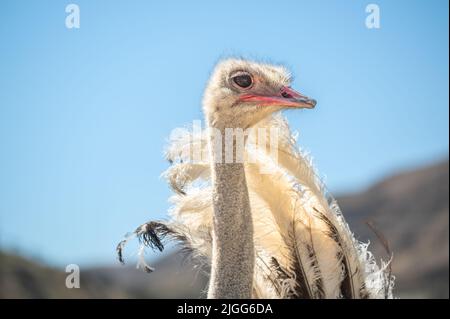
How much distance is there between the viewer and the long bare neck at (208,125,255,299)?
3723 millimetres

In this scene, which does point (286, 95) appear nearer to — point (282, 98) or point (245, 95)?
point (282, 98)

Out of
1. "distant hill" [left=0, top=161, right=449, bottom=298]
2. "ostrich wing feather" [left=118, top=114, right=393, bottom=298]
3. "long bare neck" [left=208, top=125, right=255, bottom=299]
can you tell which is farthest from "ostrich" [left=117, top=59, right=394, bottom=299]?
"distant hill" [left=0, top=161, right=449, bottom=298]

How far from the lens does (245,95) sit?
4.04 m

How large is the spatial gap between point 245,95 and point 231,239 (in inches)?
28.1

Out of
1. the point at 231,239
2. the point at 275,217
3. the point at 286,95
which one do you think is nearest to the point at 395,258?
the point at 275,217

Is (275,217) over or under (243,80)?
under

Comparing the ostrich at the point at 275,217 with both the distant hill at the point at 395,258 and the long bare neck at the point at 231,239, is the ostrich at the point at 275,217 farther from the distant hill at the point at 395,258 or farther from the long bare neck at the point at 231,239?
the distant hill at the point at 395,258

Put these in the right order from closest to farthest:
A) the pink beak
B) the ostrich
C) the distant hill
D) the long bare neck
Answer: the long bare neck
the pink beak
the ostrich
the distant hill

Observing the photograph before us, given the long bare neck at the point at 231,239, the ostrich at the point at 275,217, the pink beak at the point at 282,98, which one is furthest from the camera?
the ostrich at the point at 275,217

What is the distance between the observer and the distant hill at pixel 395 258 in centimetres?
1393

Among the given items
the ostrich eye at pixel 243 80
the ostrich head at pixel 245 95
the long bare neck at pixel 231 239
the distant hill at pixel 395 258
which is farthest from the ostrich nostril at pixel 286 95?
the distant hill at pixel 395 258

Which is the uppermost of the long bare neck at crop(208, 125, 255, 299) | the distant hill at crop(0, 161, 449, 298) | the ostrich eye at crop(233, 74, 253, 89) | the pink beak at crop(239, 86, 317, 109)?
the distant hill at crop(0, 161, 449, 298)

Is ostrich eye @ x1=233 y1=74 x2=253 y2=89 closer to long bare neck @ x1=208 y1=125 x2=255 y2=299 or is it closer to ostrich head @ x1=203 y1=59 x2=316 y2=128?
ostrich head @ x1=203 y1=59 x2=316 y2=128

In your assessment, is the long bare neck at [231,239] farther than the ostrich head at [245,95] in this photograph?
No
